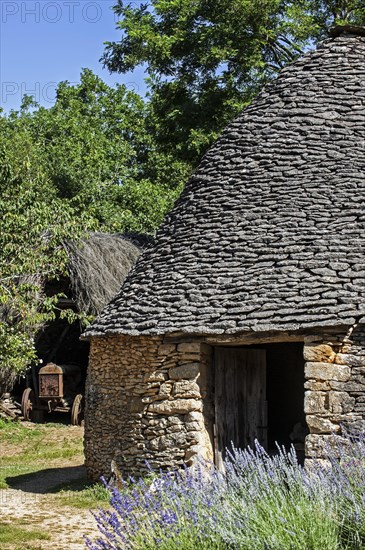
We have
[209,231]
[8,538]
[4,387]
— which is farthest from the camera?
[4,387]

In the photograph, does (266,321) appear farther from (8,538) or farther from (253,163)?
(8,538)

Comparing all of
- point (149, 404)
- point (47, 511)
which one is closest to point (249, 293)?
point (149, 404)

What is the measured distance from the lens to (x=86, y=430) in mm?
11609

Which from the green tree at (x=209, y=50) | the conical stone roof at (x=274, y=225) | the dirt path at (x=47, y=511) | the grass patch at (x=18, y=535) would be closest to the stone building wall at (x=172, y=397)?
the conical stone roof at (x=274, y=225)

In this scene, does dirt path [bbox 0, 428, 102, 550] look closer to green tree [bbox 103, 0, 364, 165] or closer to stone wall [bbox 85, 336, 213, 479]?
stone wall [bbox 85, 336, 213, 479]

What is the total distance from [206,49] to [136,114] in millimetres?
15874

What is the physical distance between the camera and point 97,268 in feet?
56.7

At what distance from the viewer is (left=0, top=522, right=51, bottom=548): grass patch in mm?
8105

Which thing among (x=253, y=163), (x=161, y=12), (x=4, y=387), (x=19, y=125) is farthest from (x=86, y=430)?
(x=19, y=125)

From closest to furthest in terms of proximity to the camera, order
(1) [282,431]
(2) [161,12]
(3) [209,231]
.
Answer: (3) [209,231]
(1) [282,431]
(2) [161,12]

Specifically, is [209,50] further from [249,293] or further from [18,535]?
[18,535]

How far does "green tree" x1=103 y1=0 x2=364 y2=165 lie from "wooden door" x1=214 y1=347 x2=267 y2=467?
7969mm

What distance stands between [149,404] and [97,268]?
732cm

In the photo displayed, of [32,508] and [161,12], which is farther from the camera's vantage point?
[161,12]
